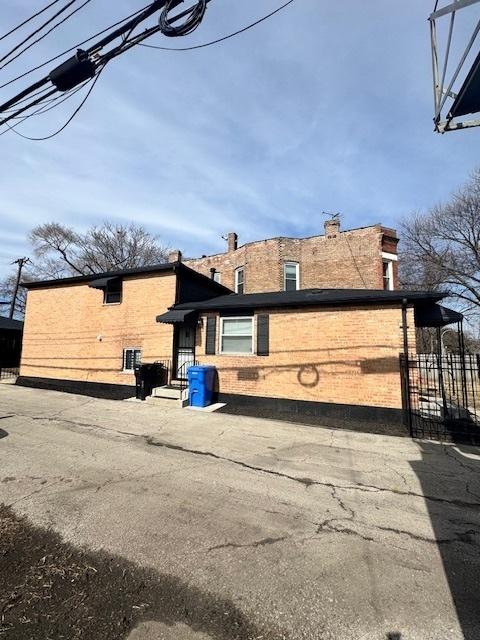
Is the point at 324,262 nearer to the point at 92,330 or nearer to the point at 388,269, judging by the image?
the point at 388,269

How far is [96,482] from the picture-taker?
4734 millimetres

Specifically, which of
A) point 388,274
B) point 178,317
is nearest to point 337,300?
point 178,317

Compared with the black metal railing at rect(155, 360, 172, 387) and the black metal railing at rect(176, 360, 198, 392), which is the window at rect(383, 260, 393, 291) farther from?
the black metal railing at rect(155, 360, 172, 387)

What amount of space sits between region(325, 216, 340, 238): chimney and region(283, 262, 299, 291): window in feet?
9.48

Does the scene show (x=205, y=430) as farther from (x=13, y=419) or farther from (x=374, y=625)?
(x=374, y=625)

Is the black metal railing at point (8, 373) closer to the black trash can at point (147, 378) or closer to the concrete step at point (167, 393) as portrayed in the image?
the black trash can at point (147, 378)

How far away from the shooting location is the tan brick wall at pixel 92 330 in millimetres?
12766

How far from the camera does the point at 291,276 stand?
21.4 metres

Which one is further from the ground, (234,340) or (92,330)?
(92,330)

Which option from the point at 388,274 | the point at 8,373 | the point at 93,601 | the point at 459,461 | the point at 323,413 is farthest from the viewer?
the point at 8,373

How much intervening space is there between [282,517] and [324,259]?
1869 centimetres

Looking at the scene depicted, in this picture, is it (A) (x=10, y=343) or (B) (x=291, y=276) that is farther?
(A) (x=10, y=343)

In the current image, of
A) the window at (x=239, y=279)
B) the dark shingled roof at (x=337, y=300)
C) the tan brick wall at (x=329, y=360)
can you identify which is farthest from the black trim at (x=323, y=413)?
the window at (x=239, y=279)

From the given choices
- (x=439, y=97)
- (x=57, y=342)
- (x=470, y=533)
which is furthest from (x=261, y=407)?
(x=57, y=342)
